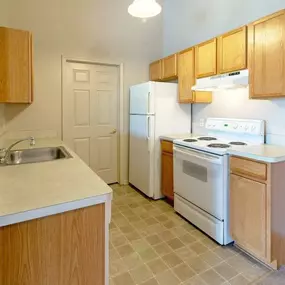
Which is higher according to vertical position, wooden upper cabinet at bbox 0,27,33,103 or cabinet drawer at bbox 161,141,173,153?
wooden upper cabinet at bbox 0,27,33,103

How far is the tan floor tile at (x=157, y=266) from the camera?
185 cm

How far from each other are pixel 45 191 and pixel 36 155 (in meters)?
1.44

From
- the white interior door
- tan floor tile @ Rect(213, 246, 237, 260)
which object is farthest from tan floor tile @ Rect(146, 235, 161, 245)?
the white interior door

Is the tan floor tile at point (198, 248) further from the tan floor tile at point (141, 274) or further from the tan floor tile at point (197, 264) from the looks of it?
the tan floor tile at point (141, 274)

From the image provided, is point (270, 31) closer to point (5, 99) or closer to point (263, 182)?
point (263, 182)

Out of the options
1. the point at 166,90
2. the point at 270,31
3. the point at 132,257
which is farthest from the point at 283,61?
the point at 132,257

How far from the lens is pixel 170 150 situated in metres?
3.04

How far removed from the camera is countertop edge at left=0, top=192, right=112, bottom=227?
0.87m

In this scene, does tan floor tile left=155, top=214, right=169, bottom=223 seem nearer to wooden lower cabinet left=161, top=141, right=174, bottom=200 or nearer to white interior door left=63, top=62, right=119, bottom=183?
wooden lower cabinet left=161, top=141, right=174, bottom=200

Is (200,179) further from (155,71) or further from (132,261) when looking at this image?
(155,71)

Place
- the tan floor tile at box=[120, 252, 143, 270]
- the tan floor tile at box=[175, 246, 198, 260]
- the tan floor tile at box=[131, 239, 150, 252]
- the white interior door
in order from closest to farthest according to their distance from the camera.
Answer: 1. the tan floor tile at box=[120, 252, 143, 270]
2. the tan floor tile at box=[175, 246, 198, 260]
3. the tan floor tile at box=[131, 239, 150, 252]
4. the white interior door

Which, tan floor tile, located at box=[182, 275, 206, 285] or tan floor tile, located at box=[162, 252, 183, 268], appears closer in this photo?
tan floor tile, located at box=[182, 275, 206, 285]

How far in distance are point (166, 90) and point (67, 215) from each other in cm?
252

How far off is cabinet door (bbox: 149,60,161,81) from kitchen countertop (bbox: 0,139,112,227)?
2.66 meters
